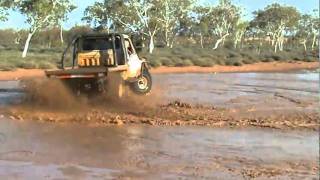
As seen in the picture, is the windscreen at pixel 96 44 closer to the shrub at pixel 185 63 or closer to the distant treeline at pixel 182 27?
the distant treeline at pixel 182 27

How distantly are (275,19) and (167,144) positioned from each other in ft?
230

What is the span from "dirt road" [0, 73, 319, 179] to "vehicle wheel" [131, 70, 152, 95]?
5.46ft

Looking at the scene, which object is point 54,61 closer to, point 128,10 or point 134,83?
point 128,10

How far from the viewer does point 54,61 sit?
139 ft

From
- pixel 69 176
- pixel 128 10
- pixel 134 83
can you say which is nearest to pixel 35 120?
pixel 134 83

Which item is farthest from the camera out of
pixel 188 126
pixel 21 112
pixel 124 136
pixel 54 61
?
pixel 54 61

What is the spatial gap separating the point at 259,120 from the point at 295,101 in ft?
17.0

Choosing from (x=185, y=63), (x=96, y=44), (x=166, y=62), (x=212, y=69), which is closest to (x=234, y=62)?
(x=212, y=69)

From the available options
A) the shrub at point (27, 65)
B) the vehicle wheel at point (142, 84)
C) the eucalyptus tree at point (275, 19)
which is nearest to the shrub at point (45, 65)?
the shrub at point (27, 65)

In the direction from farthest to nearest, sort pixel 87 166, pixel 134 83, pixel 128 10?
1. pixel 128 10
2. pixel 134 83
3. pixel 87 166

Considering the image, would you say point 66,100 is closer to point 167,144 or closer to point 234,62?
point 167,144

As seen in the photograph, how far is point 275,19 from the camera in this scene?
255 feet

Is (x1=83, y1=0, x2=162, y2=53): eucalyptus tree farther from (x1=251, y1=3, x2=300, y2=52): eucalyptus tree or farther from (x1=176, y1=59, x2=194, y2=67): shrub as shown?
(x1=251, y1=3, x2=300, y2=52): eucalyptus tree

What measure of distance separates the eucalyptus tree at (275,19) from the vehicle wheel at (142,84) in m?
61.0
